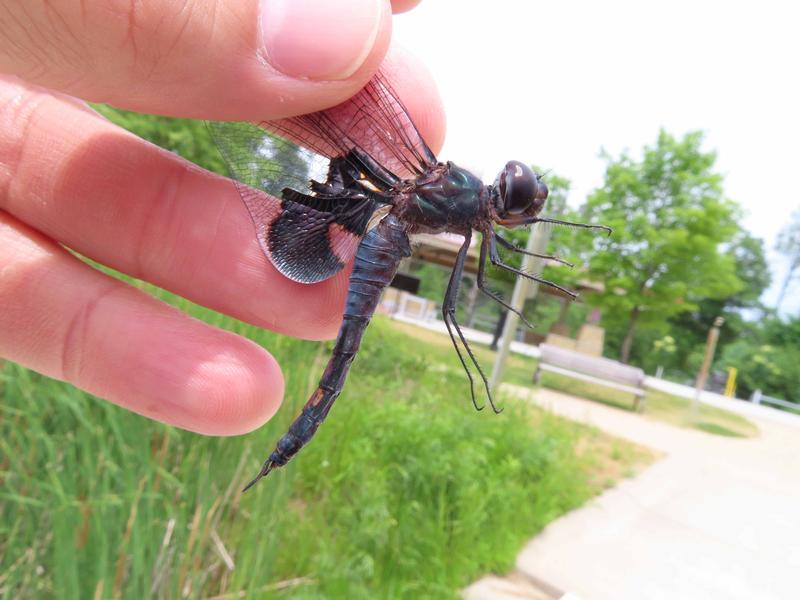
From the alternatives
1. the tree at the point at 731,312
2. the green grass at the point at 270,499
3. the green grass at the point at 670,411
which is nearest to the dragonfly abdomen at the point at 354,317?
the green grass at the point at 270,499

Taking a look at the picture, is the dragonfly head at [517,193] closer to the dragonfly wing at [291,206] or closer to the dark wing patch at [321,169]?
the dark wing patch at [321,169]

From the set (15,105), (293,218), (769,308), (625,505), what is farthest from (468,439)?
(769,308)

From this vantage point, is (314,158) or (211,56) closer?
(211,56)

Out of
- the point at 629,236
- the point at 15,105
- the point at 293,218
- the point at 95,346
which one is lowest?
the point at 95,346

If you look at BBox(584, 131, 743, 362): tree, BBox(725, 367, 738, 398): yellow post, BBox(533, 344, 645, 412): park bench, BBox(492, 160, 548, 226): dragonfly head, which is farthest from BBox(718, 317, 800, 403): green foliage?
BBox(492, 160, 548, 226): dragonfly head

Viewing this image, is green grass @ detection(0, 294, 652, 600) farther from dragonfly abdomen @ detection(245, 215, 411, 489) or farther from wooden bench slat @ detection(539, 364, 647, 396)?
wooden bench slat @ detection(539, 364, 647, 396)

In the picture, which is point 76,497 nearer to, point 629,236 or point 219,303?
point 219,303
